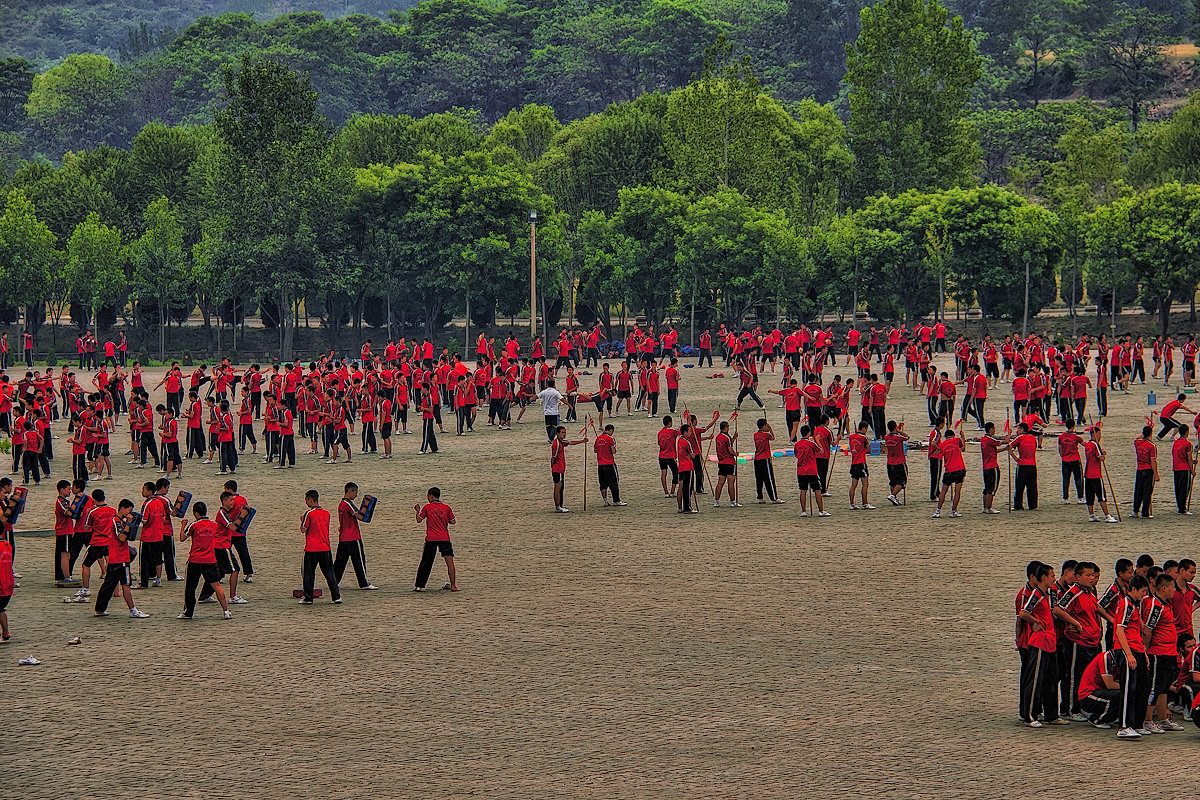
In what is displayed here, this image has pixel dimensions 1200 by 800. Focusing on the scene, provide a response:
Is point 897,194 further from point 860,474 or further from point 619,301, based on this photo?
point 860,474

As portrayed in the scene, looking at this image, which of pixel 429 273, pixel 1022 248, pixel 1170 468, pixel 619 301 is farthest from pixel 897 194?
pixel 1170 468

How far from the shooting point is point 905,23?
81312mm

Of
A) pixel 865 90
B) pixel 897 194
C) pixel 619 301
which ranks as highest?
pixel 865 90

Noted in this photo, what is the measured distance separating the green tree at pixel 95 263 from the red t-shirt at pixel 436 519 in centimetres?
5956

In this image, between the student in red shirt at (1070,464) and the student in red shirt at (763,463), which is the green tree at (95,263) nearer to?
the student in red shirt at (763,463)

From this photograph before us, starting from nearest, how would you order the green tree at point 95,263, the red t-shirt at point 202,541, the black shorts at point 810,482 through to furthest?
the red t-shirt at point 202,541 < the black shorts at point 810,482 < the green tree at point 95,263

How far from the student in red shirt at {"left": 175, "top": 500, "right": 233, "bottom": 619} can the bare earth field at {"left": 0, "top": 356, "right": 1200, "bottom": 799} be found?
330mm

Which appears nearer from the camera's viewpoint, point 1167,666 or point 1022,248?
point 1167,666

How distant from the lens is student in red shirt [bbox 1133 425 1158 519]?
2364 centimetres

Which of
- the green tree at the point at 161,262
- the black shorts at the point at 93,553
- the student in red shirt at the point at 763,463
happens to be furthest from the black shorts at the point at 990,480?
the green tree at the point at 161,262

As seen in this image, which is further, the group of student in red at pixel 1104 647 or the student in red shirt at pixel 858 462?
the student in red shirt at pixel 858 462

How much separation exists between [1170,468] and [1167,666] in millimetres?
17807

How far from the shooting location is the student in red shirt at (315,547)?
1908 cm

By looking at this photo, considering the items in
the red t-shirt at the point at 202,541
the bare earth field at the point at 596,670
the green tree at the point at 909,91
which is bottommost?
the bare earth field at the point at 596,670
